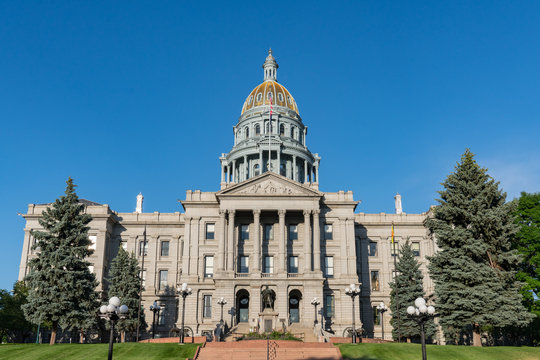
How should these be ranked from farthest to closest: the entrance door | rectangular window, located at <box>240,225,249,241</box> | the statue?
rectangular window, located at <box>240,225,249,241</box> → the entrance door → the statue

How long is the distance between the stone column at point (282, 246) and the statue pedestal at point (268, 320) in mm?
4943

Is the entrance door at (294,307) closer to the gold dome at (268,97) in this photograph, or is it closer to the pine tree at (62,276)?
the pine tree at (62,276)

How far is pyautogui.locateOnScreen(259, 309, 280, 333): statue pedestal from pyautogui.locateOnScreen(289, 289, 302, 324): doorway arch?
5.16m

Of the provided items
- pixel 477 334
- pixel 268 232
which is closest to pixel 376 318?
pixel 268 232

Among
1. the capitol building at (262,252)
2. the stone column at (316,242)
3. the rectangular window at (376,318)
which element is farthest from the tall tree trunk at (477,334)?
the rectangular window at (376,318)

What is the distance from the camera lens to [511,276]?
118ft

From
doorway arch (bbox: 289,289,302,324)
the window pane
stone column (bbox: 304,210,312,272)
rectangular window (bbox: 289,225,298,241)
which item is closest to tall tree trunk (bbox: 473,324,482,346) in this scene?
stone column (bbox: 304,210,312,272)

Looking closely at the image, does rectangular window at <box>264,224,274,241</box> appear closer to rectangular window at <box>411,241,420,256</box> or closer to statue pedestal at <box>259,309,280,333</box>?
statue pedestal at <box>259,309,280,333</box>

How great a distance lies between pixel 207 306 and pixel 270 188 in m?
14.5

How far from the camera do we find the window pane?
181 ft

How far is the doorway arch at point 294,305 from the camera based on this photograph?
181 feet

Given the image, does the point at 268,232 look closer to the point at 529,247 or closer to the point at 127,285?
the point at 127,285

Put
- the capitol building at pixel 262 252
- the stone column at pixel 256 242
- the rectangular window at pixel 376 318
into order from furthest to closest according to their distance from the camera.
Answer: the rectangular window at pixel 376 318 < the stone column at pixel 256 242 < the capitol building at pixel 262 252

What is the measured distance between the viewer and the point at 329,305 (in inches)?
2190
